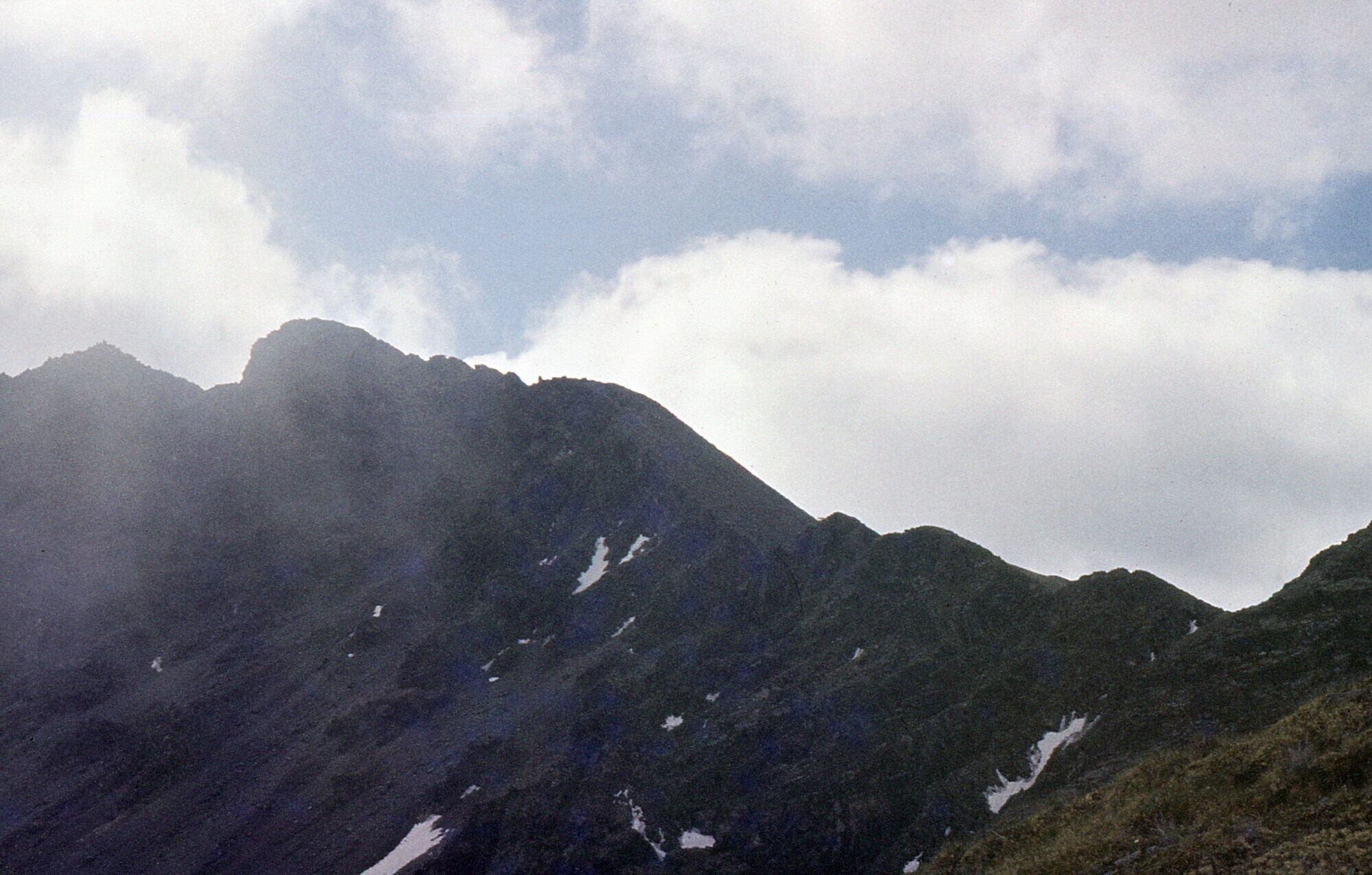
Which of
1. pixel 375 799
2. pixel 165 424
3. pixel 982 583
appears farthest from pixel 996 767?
pixel 165 424

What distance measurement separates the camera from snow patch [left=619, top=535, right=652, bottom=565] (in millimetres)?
134875

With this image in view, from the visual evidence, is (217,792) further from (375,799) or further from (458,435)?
(458,435)

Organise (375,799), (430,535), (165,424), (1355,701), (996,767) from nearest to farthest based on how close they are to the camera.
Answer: (1355,701) → (996,767) → (375,799) → (430,535) → (165,424)

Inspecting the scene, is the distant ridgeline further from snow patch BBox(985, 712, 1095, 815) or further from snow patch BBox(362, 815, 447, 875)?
snow patch BBox(362, 815, 447, 875)

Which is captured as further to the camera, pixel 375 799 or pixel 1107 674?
pixel 375 799

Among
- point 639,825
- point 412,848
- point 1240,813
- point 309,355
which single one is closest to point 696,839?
point 639,825

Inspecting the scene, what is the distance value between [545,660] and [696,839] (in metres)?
45.2

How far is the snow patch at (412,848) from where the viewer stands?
81312 mm

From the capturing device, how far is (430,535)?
157 m

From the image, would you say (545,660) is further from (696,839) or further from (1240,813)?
(1240,813)

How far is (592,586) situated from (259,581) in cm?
6074

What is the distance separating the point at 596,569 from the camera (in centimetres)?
13612

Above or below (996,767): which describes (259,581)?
above

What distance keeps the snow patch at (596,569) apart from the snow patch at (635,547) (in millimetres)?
2934
